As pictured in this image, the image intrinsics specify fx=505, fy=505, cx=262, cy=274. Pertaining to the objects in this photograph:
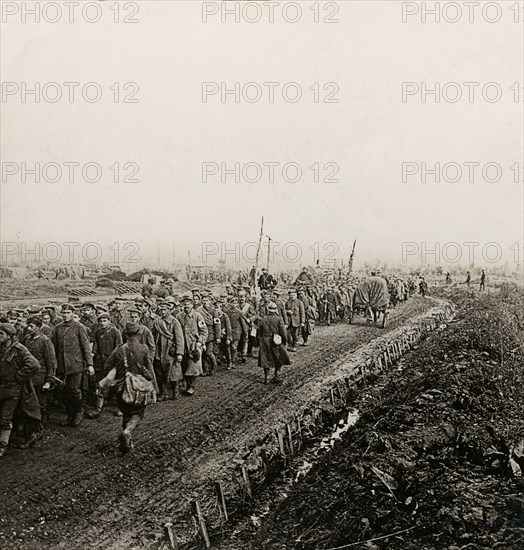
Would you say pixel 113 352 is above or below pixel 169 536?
above

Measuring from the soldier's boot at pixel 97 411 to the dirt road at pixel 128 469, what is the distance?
13 centimetres

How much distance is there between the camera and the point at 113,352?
20.5ft

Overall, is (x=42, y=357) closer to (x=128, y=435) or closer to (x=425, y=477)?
(x=128, y=435)

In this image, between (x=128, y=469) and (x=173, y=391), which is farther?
(x=173, y=391)

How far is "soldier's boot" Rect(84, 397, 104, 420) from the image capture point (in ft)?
24.5

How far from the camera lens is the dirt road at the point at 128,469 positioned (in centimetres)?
478

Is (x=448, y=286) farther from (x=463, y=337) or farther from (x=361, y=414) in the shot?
(x=361, y=414)

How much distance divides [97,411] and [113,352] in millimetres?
1871

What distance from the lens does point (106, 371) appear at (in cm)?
646

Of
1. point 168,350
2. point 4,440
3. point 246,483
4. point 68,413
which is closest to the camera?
point 246,483

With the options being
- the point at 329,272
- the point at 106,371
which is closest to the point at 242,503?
the point at 106,371

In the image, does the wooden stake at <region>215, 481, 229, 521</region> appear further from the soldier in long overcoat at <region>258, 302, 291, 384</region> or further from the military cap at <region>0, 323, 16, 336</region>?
the soldier in long overcoat at <region>258, 302, 291, 384</region>

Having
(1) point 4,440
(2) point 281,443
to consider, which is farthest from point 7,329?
(2) point 281,443

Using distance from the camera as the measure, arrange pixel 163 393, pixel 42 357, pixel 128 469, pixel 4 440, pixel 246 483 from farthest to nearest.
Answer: pixel 163 393 → pixel 42 357 → pixel 4 440 → pixel 128 469 → pixel 246 483
